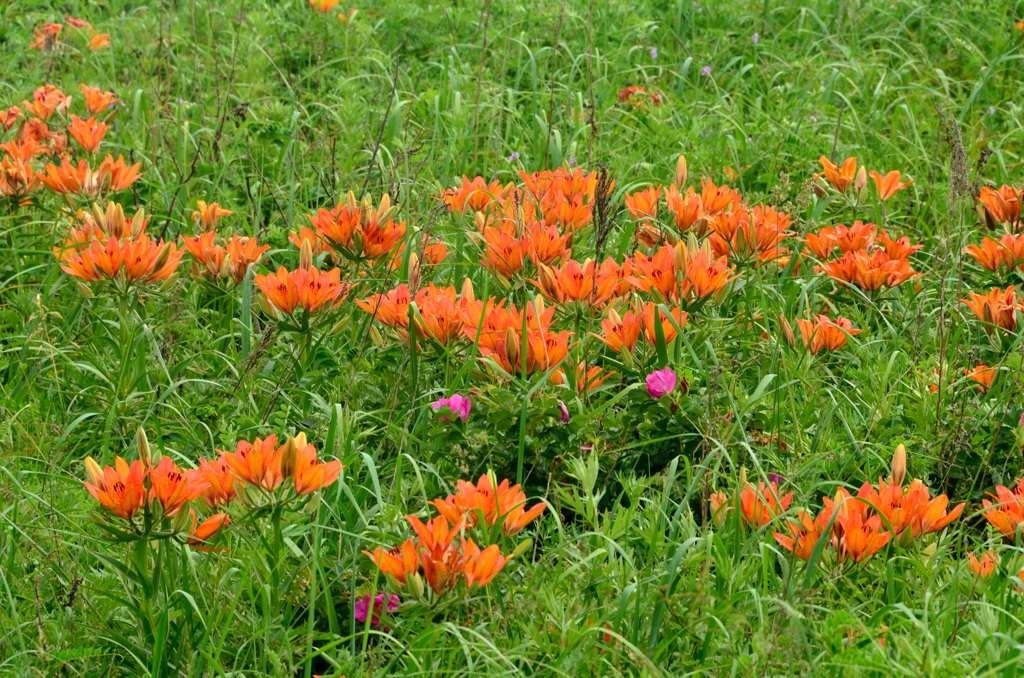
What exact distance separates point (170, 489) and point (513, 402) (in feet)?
2.45

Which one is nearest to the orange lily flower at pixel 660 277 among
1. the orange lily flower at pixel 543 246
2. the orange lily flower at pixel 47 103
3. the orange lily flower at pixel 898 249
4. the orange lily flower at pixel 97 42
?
the orange lily flower at pixel 543 246

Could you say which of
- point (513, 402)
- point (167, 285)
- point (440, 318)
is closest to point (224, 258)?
point (167, 285)

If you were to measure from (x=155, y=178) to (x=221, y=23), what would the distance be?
181 cm

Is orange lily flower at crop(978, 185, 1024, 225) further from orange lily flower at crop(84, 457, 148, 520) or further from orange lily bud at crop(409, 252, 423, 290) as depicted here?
orange lily flower at crop(84, 457, 148, 520)

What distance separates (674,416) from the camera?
2230 mm

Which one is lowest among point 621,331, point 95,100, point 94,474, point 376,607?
point 376,607

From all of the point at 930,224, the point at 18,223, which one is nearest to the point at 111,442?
the point at 18,223

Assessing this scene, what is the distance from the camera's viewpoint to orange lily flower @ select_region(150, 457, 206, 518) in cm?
162

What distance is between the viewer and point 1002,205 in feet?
9.78

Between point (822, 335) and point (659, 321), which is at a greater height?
point (659, 321)

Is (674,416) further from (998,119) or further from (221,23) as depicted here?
(221,23)

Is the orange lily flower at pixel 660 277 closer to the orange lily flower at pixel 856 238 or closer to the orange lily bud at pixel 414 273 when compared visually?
the orange lily bud at pixel 414 273

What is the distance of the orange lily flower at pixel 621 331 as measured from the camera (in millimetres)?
2248

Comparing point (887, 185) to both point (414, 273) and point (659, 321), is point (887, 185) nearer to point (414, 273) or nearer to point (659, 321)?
point (659, 321)
